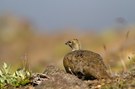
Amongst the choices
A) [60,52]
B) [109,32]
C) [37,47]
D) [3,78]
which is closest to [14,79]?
[3,78]

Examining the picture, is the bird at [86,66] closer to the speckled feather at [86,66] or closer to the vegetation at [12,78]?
the speckled feather at [86,66]

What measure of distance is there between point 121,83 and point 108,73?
0.95 meters

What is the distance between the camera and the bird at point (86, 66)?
1098 cm

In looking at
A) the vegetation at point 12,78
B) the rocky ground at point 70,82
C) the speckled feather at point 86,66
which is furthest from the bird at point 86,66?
the vegetation at point 12,78

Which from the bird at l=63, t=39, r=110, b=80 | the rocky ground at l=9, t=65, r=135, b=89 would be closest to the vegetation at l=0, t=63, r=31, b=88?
the rocky ground at l=9, t=65, r=135, b=89

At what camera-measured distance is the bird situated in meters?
11.0

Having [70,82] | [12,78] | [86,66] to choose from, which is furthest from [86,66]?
[12,78]

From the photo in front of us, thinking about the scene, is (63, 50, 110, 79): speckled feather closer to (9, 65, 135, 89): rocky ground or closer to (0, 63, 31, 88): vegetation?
(9, 65, 135, 89): rocky ground

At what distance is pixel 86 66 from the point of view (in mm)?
11039

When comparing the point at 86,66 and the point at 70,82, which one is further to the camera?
the point at 86,66

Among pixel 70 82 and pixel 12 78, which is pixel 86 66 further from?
pixel 12 78

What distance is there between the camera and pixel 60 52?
89.9ft

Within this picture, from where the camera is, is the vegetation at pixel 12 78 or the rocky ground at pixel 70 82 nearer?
the rocky ground at pixel 70 82

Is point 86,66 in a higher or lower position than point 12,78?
higher
